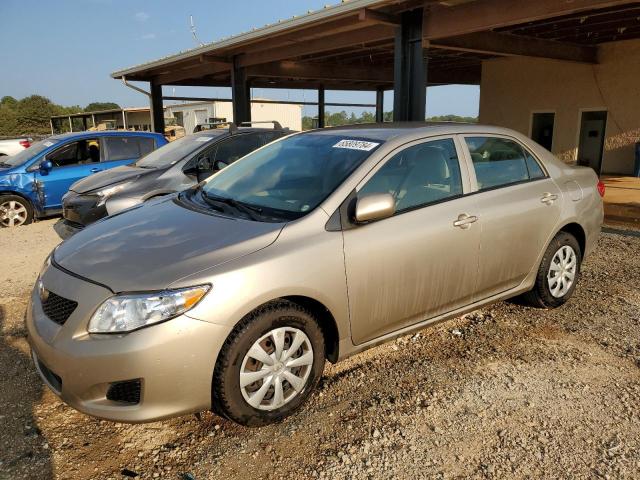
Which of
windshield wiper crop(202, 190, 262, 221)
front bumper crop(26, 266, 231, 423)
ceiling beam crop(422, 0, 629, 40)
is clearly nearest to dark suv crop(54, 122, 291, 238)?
windshield wiper crop(202, 190, 262, 221)

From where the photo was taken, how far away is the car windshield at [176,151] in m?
7.16

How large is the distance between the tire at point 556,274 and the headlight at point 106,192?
199 inches

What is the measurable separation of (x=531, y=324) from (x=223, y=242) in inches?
109

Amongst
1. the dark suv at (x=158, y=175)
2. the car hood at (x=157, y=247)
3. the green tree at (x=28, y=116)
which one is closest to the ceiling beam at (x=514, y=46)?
the dark suv at (x=158, y=175)

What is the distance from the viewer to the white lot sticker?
11.1 feet

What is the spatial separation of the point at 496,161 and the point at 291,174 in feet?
5.35

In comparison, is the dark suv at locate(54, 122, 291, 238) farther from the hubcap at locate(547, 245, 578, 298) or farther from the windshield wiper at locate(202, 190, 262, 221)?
the hubcap at locate(547, 245, 578, 298)

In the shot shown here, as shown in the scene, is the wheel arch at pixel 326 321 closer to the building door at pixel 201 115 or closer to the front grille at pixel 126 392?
the front grille at pixel 126 392

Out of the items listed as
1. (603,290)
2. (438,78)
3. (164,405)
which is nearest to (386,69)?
(438,78)

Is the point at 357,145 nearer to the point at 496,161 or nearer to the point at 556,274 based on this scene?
the point at 496,161

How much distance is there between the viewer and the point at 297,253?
2770 mm

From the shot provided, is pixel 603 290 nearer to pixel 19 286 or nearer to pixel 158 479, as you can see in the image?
pixel 158 479

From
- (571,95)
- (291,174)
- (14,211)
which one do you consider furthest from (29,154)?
(571,95)

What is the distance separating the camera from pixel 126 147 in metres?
9.22
